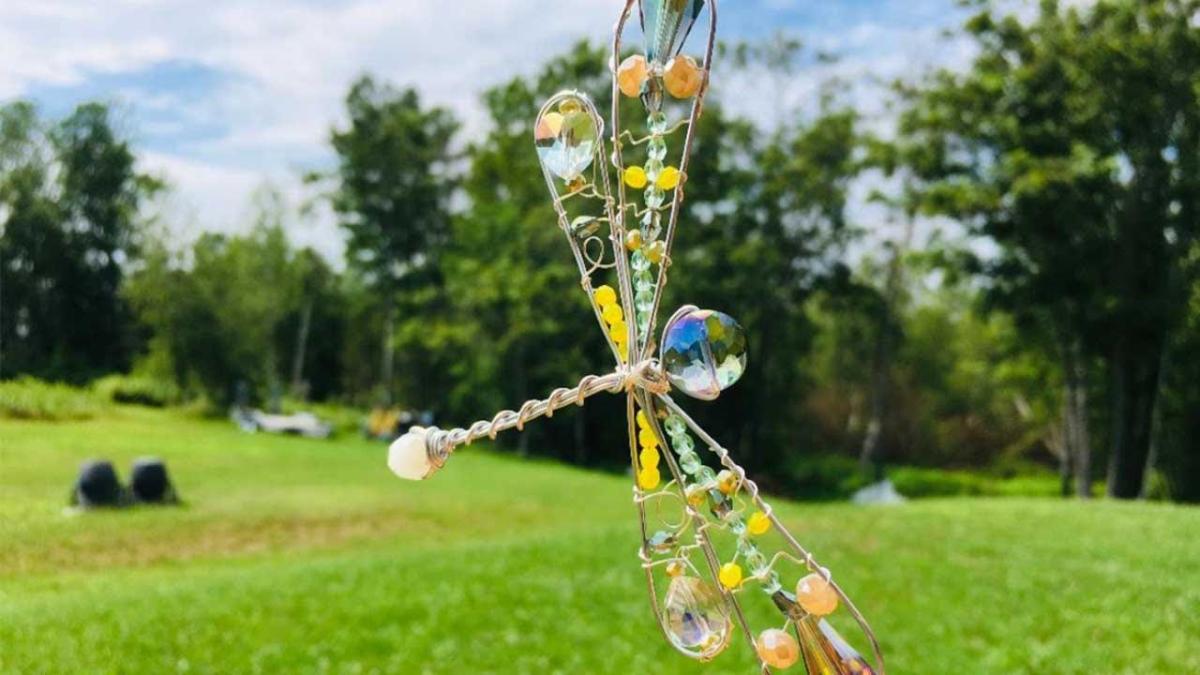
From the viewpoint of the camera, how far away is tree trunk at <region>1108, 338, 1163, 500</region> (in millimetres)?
11141

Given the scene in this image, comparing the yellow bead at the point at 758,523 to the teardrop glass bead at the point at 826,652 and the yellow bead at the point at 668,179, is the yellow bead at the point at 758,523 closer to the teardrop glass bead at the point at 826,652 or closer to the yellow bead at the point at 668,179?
the teardrop glass bead at the point at 826,652

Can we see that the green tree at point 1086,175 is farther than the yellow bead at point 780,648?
Yes

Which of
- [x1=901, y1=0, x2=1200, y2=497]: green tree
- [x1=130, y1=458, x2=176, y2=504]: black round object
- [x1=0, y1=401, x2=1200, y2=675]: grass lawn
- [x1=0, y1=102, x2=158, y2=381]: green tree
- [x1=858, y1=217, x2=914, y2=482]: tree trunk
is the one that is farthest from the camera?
[x1=858, y1=217, x2=914, y2=482]: tree trunk

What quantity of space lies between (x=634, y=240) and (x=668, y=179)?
0.06m

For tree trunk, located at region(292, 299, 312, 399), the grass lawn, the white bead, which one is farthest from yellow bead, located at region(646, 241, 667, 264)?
tree trunk, located at region(292, 299, 312, 399)

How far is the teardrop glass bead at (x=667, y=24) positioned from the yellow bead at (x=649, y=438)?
0.99 feet

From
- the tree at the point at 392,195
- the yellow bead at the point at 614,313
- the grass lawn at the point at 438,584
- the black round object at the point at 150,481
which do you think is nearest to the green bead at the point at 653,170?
the yellow bead at the point at 614,313

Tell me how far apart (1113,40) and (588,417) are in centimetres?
879

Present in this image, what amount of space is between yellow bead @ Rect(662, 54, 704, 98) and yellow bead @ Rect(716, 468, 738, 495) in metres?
0.30

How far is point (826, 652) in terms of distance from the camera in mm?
797

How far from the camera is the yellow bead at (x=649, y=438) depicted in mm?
822

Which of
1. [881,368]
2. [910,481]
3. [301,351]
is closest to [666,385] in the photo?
[301,351]

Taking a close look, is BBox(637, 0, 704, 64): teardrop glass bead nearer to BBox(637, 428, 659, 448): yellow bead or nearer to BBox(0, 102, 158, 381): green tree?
BBox(637, 428, 659, 448): yellow bead

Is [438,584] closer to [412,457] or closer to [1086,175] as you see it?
[412,457]
